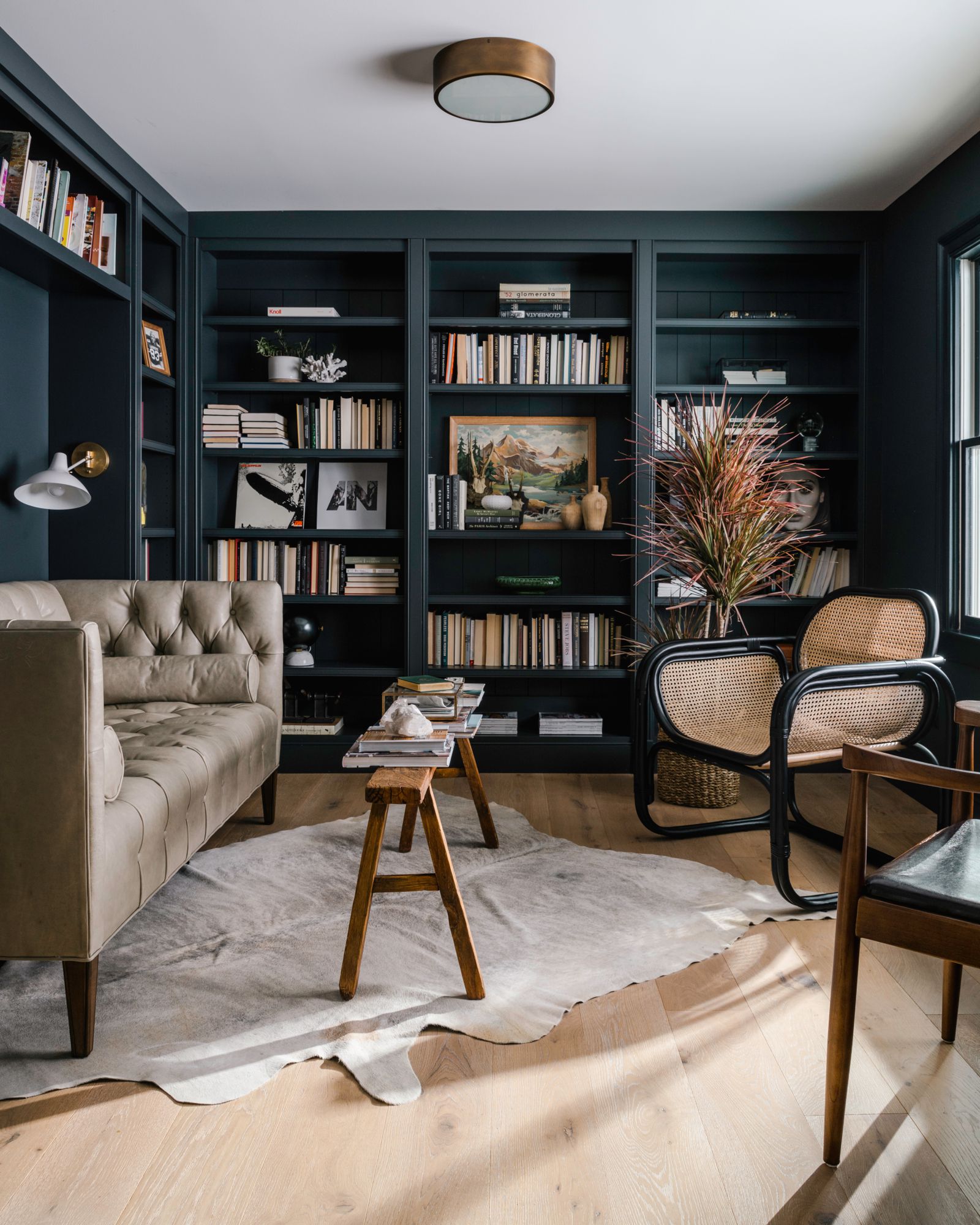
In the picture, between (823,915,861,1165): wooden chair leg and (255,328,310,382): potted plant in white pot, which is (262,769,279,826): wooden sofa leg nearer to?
(255,328,310,382): potted plant in white pot

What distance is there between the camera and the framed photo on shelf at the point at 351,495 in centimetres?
434

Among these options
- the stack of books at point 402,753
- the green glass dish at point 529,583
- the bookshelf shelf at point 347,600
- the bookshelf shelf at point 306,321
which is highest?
the bookshelf shelf at point 306,321

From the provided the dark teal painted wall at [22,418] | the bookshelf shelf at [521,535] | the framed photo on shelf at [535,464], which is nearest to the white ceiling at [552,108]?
the dark teal painted wall at [22,418]

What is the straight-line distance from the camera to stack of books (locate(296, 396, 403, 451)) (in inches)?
165

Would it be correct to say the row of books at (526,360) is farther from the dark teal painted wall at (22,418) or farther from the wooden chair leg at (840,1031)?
the wooden chair leg at (840,1031)

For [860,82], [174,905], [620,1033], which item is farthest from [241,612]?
[860,82]

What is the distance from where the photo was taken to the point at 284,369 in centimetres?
415

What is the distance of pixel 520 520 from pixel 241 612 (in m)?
1.45

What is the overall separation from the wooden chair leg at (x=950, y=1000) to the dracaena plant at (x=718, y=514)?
1760 millimetres

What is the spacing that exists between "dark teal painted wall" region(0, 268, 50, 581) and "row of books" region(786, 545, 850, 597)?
→ 3.34m

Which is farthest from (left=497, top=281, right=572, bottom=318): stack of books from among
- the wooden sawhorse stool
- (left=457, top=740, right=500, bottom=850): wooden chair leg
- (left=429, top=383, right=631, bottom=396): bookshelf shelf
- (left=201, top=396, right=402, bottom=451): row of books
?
the wooden sawhorse stool

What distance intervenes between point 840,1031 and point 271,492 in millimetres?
3556

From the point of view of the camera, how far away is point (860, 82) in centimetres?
287

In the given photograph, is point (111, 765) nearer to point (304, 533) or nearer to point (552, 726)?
point (304, 533)
